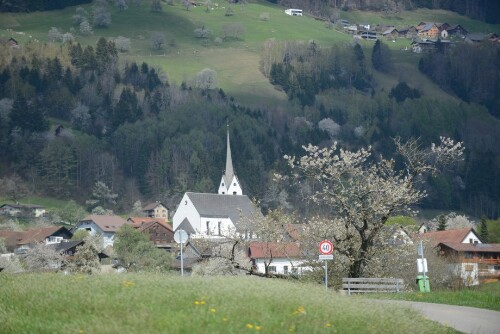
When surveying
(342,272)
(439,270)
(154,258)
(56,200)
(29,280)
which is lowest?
(56,200)

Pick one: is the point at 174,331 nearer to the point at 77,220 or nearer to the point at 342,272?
the point at 342,272

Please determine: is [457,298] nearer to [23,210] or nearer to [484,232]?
[484,232]

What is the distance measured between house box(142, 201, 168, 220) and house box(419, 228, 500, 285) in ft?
306

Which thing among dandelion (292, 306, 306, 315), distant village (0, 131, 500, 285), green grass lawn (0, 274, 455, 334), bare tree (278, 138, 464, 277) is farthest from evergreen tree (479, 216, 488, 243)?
dandelion (292, 306, 306, 315)

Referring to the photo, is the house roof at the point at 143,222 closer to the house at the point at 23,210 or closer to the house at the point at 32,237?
the house at the point at 32,237

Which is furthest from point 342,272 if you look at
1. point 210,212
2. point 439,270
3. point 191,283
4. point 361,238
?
point 210,212

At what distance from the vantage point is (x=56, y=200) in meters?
199

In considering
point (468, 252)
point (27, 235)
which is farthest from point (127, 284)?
point (27, 235)

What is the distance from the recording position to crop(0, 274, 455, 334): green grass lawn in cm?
2495

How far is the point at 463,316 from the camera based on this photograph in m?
34.4

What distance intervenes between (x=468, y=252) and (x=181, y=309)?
242 feet

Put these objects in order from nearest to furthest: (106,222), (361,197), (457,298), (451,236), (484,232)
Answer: (457,298) → (361,197) → (451,236) → (484,232) → (106,222)

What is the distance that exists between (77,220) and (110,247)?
39.5 metres

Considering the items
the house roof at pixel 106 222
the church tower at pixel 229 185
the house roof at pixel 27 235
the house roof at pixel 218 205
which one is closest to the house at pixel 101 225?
the house roof at pixel 106 222
